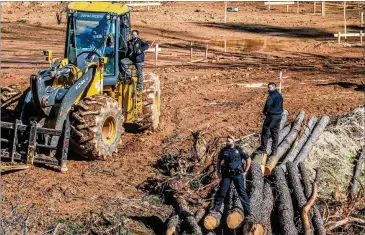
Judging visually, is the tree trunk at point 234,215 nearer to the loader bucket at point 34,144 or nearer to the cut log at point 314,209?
the cut log at point 314,209

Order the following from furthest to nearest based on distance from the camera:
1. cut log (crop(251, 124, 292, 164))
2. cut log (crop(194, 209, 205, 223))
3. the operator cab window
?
the operator cab window < cut log (crop(251, 124, 292, 164)) < cut log (crop(194, 209, 205, 223))

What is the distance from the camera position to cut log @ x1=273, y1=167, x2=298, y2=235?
1277 cm

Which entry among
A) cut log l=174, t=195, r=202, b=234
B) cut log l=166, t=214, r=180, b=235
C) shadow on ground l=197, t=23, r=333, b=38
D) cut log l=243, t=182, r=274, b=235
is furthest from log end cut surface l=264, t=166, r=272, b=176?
shadow on ground l=197, t=23, r=333, b=38

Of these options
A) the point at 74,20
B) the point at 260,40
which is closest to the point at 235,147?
the point at 74,20

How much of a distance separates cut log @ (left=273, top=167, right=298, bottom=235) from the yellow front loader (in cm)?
362

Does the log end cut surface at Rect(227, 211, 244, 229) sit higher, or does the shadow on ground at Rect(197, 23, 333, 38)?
the shadow on ground at Rect(197, 23, 333, 38)

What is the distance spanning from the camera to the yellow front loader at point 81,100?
15.4 m

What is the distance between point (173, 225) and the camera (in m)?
12.5

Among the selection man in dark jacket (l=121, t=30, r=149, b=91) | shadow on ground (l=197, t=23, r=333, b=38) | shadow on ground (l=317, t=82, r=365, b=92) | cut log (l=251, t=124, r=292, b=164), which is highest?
shadow on ground (l=197, t=23, r=333, b=38)

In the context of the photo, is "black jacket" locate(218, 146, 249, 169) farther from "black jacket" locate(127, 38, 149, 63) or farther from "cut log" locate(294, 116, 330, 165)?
"black jacket" locate(127, 38, 149, 63)

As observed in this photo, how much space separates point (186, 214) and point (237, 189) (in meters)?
0.98

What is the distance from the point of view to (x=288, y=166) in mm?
15289

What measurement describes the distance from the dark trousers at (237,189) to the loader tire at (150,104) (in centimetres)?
574

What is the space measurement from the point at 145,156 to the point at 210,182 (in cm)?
274
